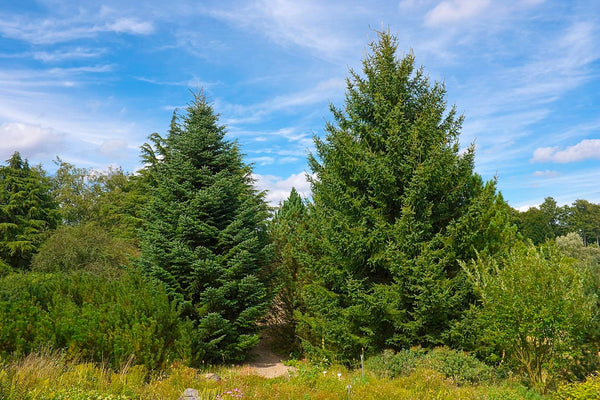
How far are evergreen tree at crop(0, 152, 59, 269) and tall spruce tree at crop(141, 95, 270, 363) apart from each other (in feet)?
50.0

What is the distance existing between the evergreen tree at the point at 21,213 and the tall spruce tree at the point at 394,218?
755 inches

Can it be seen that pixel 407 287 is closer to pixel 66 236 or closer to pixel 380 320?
pixel 380 320

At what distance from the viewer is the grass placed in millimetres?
5766

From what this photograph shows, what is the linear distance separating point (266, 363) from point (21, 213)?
1992 centimetres

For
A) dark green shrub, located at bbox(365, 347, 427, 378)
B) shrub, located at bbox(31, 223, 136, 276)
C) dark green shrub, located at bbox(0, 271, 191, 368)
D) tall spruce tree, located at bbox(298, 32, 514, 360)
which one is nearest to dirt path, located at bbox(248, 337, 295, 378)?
tall spruce tree, located at bbox(298, 32, 514, 360)

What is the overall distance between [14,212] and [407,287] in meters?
24.0

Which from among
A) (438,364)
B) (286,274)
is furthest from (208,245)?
(438,364)

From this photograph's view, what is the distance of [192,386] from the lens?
679 centimetres

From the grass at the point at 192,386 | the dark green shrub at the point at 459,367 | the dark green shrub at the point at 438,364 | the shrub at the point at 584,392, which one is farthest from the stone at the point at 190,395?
the shrub at the point at 584,392

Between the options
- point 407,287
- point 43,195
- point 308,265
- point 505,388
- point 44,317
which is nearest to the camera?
point 505,388

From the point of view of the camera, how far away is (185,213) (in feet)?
35.0

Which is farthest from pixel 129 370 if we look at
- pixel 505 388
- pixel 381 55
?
pixel 381 55

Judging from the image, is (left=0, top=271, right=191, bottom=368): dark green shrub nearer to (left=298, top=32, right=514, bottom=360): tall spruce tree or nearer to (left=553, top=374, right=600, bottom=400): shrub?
(left=298, top=32, right=514, bottom=360): tall spruce tree

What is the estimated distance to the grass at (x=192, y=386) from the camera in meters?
5.77
